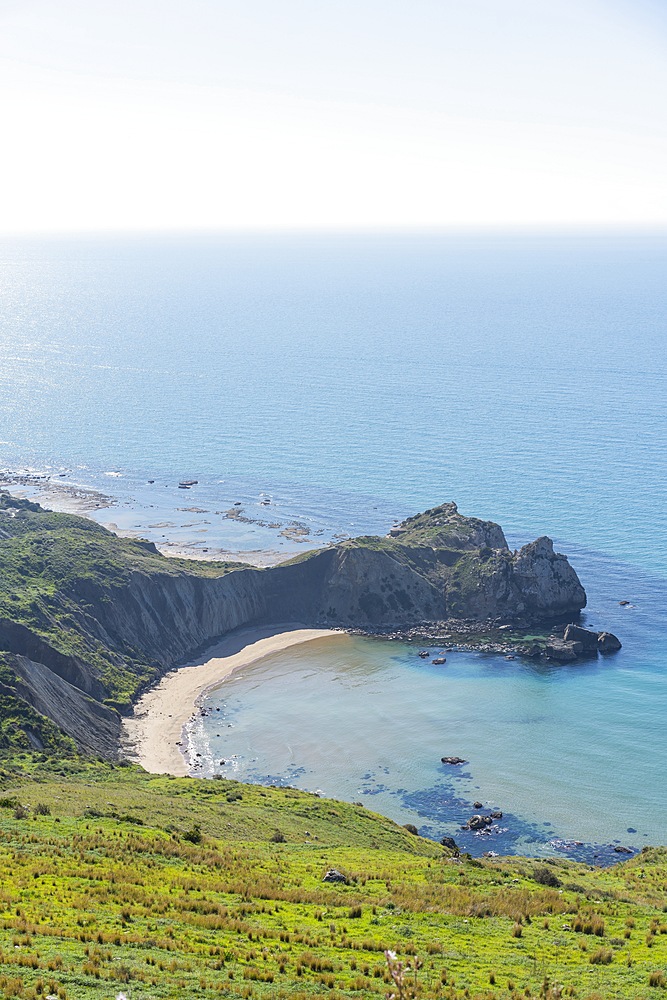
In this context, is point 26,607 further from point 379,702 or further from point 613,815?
point 613,815

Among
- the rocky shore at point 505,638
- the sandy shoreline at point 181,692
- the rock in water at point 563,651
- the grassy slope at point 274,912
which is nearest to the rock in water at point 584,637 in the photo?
the rocky shore at point 505,638

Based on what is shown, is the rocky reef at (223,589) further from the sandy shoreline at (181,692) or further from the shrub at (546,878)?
the shrub at (546,878)

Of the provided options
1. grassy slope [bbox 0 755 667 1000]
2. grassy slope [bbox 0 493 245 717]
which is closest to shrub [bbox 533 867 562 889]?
grassy slope [bbox 0 755 667 1000]

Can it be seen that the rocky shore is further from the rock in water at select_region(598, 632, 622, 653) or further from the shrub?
the shrub

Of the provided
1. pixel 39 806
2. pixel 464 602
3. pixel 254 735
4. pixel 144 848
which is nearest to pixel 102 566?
Answer: pixel 254 735

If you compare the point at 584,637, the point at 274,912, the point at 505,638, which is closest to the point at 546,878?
the point at 274,912

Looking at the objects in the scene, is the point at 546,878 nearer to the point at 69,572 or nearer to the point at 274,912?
the point at 274,912
